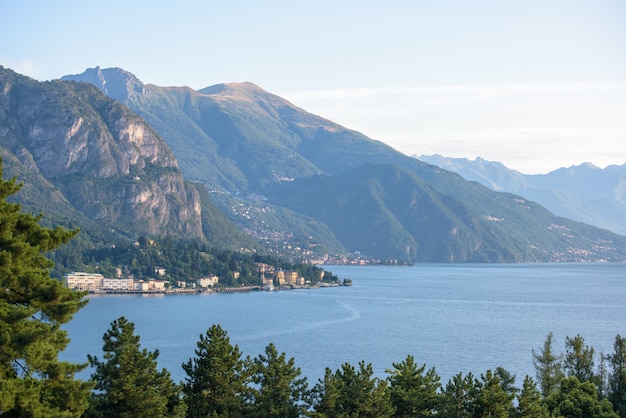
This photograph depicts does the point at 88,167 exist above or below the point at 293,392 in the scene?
above

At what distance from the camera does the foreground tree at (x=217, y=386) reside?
24.8 metres

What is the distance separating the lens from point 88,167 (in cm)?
18100

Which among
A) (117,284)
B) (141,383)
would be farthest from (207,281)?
(141,383)

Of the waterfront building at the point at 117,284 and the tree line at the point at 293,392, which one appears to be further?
the waterfront building at the point at 117,284

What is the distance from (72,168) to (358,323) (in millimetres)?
114621

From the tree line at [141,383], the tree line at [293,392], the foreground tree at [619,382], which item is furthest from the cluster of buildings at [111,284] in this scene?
the tree line at [141,383]

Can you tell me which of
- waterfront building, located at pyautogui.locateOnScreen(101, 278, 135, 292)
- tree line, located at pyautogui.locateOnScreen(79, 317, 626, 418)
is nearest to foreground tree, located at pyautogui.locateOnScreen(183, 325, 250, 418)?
tree line, located at pyautogui.locateOnScreen(79, 317, 626, 418)

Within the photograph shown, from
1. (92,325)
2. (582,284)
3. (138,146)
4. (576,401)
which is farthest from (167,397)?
(138,146)

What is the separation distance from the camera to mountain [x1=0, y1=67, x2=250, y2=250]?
16812cm

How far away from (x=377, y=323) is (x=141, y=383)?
60.5 metres

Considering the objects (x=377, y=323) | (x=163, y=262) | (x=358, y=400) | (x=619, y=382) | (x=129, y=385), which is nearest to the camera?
(x=129, y=385)

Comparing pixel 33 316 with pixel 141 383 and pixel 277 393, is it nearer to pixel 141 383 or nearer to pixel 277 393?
pixel 141 383

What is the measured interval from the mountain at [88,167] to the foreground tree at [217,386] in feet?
451

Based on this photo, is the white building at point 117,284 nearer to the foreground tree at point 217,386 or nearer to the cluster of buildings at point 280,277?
the cluster of buildings at point 280,277
